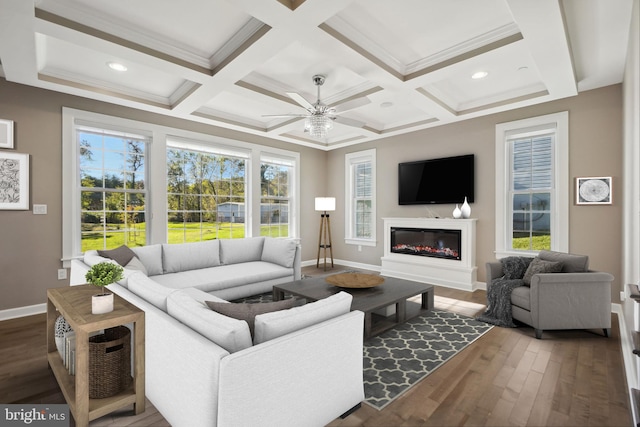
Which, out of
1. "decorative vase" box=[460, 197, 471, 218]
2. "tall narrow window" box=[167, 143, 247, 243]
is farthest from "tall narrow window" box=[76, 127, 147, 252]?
"decorative vase" box=[460, 197, 471, 218]

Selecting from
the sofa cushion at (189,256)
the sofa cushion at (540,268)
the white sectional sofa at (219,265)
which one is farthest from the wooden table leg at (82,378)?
the sofa cushion at (540,268)

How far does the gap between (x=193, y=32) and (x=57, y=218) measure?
2911mm

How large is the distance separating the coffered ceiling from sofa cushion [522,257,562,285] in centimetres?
200

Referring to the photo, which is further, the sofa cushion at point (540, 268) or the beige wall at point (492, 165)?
the beige wall at point (492, 165)

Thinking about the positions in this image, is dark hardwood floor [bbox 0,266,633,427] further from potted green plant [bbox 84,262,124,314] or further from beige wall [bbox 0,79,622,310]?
beige wall [bbox 0,79,622,310]

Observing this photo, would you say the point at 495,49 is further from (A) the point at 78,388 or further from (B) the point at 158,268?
(B) the point at 158,268

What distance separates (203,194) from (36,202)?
2.14m

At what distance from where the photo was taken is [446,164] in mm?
5246

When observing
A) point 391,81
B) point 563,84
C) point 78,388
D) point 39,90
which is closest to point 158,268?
point 78,388

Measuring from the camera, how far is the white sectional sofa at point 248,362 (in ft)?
4.33

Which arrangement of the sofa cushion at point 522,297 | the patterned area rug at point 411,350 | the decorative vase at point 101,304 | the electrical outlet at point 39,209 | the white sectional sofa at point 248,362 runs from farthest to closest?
the electrical outlet at point 39,209
the sofa cushion at point 522,297
the patterned area rug at point 411,350
the decorative vase at point 101,304
the white sectional sofa at point 248,362

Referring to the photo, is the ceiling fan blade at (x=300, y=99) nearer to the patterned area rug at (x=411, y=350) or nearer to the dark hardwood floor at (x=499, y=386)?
the patterned area rug at (x=411, y=350)

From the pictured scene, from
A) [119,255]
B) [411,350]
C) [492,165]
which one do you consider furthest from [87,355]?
[492,165]

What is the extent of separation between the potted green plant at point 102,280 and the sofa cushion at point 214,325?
418mm
